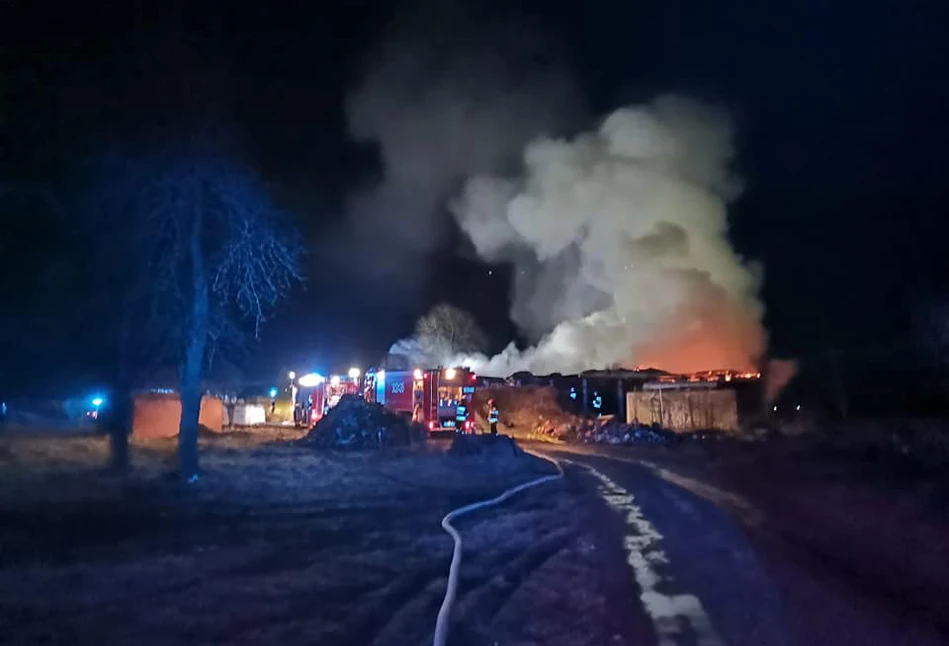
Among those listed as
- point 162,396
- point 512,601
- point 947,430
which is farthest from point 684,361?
point 512,601

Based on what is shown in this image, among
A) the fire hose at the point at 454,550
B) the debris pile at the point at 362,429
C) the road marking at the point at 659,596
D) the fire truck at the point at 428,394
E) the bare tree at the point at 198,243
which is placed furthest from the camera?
the fire truck at the point at 428,394

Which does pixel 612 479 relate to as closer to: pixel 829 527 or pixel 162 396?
pixel 829 527

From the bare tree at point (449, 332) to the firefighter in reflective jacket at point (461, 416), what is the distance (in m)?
33.0

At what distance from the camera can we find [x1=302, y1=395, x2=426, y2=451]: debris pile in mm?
28438

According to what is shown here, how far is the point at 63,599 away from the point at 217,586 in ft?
4.28

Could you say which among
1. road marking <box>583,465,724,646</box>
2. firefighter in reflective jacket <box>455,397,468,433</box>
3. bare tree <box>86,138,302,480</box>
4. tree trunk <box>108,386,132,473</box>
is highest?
bare tree <box>86,138,302,480</box>

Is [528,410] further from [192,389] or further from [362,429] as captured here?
[192,389]

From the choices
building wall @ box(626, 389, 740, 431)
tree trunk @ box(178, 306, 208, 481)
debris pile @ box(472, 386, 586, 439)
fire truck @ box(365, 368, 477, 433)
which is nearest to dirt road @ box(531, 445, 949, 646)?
tree trunk @ box(178, 306, 208, 481)

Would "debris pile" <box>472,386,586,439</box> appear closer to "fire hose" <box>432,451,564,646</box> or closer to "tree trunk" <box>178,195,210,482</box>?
"fire hose" <box>432,451,564,646</box>

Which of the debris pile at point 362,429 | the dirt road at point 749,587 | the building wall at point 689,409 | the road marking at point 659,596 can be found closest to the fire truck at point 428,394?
the debris pile at point 362,429

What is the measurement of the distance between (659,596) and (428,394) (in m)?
25.7

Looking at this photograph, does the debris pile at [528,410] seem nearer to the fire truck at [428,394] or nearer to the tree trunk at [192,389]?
the fire truck at [428,394]

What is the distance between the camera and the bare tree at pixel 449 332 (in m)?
68.8

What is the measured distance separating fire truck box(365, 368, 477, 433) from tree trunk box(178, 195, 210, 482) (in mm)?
16669
